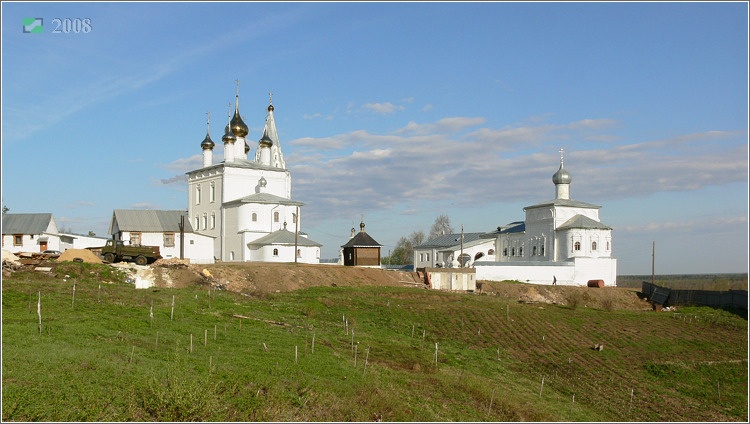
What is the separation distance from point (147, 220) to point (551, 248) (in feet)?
107

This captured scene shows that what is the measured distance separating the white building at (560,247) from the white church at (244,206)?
585 inches

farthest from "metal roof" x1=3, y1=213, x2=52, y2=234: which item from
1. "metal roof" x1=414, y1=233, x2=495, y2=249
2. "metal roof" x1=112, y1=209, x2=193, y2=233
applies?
"metal roof" x1=414, y1=233, x2=495, y2=249

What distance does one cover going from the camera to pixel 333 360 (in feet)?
63.5

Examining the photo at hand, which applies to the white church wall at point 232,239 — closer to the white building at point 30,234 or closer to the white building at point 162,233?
the white building at point 162,233

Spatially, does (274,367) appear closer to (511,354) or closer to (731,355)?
(511,354)

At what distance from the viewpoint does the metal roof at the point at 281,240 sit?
173 ft

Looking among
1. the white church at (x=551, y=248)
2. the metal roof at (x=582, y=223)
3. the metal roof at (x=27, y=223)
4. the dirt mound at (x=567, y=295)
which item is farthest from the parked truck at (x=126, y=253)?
the metal roof at (x=582, y=223)

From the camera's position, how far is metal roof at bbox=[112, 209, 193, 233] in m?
53.8

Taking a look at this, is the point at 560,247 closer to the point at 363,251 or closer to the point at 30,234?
the point at 363,251

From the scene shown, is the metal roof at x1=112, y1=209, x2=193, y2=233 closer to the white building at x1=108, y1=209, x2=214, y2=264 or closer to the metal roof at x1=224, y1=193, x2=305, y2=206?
the white building at x1=108, y1=209, x2=214, y2=264

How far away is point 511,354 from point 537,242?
36770 millimetres

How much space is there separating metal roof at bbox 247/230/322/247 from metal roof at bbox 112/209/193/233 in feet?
20.7

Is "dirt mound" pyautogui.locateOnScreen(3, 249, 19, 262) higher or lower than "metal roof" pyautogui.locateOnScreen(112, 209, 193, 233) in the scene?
lower

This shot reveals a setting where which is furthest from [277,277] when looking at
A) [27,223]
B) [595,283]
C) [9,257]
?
[595,283]
